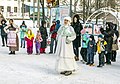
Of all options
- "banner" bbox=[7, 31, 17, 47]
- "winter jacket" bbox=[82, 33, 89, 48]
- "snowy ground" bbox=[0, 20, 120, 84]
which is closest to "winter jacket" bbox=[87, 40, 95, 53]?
"winter jacket" bbox=[82, 33, 89, 48]

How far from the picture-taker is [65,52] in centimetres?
1037

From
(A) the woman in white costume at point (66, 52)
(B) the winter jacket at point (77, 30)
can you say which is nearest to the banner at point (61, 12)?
(B) the winter jacket at point (77, 30)

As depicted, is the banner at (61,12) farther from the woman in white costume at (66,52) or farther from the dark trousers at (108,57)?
the woman in white costume at (66,52)

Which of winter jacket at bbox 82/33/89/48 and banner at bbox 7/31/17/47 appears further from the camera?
banner at bbox 7/31/17/47

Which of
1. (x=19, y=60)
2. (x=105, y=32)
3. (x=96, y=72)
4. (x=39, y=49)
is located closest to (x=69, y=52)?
(x=96, y=72)

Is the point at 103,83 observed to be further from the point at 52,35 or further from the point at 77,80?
the point at 52,35

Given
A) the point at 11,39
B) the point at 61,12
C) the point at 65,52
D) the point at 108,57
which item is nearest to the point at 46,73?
the point at 65,52

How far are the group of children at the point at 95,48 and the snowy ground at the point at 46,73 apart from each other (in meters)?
0.27

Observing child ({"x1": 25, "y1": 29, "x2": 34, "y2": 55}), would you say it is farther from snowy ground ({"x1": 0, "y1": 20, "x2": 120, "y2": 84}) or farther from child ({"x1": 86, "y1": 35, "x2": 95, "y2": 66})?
child ({"x1": 86, "y1": 35, "x2": 95, "y2": 66})

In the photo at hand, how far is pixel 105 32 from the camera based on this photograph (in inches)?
504

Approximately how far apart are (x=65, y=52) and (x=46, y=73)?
0.95 metres

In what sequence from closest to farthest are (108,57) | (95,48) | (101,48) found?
1. (101,48)
2. (95,48)
3. (108,57)

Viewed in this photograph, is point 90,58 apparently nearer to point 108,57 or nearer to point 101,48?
point 101,48

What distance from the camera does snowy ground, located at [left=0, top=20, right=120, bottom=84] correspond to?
9.63m
